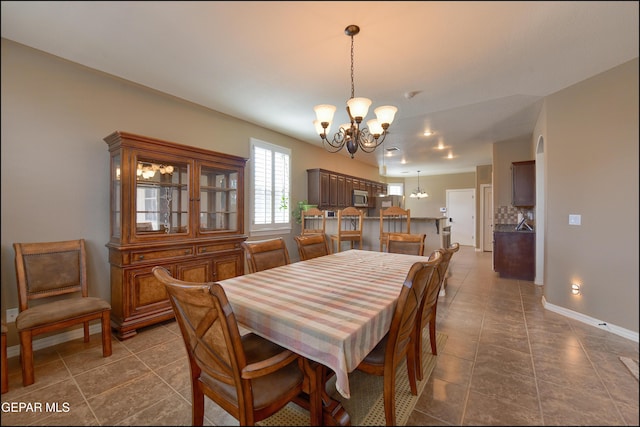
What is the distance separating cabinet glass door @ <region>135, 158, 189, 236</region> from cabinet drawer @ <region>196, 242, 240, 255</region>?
252mm

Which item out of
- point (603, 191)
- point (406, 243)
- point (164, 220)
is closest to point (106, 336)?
point (164, 220)

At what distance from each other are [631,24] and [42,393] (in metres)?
3.38

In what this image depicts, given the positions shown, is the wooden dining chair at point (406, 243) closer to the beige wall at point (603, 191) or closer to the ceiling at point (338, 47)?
the beige wall at point (603, 191)

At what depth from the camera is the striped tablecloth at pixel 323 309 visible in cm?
103

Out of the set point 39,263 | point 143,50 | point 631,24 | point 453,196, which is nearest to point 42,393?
point 39,263

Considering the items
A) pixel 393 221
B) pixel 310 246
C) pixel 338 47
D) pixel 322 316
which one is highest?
pixel 338 47

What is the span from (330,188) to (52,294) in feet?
14.7

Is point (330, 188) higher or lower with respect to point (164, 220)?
higher

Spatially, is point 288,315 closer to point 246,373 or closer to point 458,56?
point 246,373

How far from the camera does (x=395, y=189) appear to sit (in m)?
10.4

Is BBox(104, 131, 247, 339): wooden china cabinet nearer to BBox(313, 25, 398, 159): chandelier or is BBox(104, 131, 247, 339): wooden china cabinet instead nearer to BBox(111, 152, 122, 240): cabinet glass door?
BBox(111, 152, 122, 240): cabinet glass door

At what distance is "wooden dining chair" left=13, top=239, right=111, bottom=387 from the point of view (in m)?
1.74

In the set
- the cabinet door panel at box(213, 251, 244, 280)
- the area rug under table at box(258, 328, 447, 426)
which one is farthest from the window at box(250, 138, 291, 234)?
the area rug under table at box(258, 328, 447, 426)

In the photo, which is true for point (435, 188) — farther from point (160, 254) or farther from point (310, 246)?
point (160, 254)
